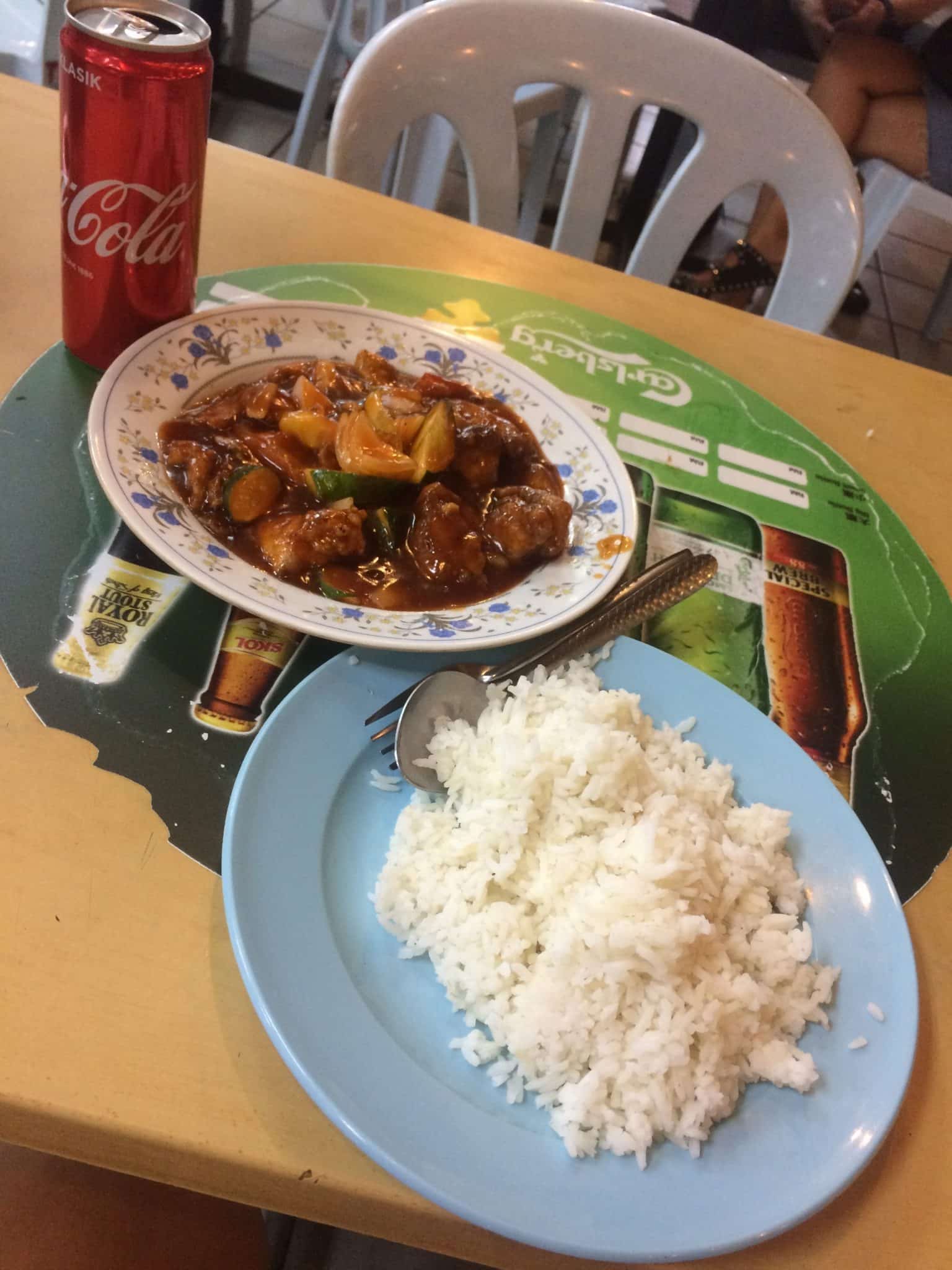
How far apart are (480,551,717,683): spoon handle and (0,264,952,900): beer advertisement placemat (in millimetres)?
65

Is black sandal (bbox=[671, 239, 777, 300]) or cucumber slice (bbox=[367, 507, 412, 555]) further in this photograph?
black sandal (bbox=[671, 239, 777, 300])

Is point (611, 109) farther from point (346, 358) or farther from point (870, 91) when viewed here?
point (870, 91)

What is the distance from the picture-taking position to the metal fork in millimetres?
1022

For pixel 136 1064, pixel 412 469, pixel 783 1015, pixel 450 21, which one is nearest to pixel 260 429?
pixel 412 469

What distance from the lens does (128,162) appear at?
3.55 ft

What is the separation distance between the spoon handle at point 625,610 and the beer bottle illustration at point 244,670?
24cm

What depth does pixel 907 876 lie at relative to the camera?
991mm

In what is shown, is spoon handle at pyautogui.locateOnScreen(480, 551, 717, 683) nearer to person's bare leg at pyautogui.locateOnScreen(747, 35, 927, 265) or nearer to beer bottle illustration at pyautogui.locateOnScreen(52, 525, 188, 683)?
beer bottle illustration at pyautogui.locateOnScreen(52, 525, 188, 683)

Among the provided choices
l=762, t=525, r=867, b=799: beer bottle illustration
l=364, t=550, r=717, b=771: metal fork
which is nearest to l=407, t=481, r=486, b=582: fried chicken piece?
l=364, t=550, r=717, b=771: metal fork

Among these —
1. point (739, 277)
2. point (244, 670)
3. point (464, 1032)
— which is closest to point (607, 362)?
point (244, 670)

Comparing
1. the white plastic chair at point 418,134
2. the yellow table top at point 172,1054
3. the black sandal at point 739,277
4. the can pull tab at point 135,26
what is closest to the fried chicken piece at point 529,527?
the yellow table top at point 172,1054

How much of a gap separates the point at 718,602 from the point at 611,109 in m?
1.25

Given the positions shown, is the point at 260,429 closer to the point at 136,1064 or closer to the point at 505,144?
the point at 136,1064

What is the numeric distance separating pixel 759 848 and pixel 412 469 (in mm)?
624
